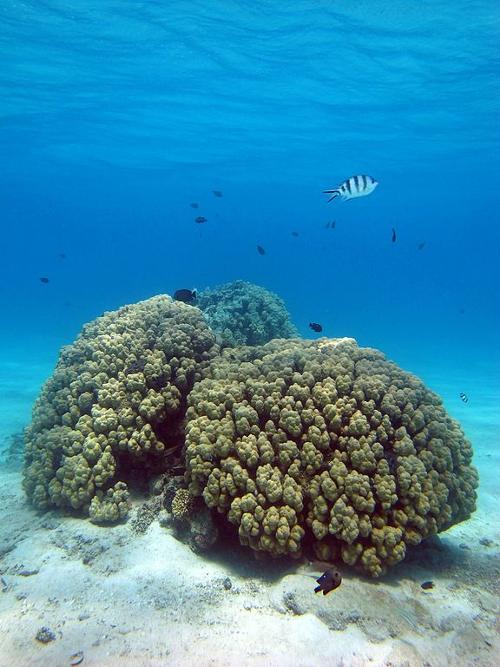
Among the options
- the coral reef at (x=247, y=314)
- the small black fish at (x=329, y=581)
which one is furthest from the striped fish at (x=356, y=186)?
the small black fish at (x=329, y=581)

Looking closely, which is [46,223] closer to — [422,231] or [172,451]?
[422,231]

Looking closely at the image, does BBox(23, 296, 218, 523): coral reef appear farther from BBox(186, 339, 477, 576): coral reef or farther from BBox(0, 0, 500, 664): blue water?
BBox(0, 0, 500, 664): blue water

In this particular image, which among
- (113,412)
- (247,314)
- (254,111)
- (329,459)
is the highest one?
(254,111)

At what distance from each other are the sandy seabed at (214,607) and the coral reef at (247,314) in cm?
639

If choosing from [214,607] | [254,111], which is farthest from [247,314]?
[254,111]

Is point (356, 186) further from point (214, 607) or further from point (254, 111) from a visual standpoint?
point (254, 111)

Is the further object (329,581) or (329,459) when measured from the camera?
(329,459)

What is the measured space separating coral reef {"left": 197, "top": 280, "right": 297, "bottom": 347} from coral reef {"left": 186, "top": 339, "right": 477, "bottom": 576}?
5.35m

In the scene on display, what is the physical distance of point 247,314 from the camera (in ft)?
41.0

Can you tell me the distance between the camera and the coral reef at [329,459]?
5121 millimetres

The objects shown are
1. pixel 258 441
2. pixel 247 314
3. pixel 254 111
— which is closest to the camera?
pixel 258 441

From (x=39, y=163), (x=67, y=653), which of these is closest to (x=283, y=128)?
(x=39, y=163)

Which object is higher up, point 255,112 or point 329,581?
point 255,112

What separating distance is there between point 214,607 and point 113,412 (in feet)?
9.26
